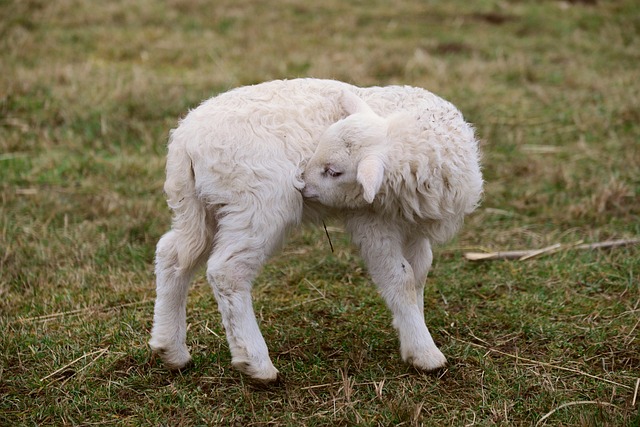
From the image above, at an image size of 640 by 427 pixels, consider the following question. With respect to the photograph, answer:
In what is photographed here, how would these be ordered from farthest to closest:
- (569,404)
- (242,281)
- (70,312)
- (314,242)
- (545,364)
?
(314,242) → (70,312) → (545,364) → (242,281) → (569,404)

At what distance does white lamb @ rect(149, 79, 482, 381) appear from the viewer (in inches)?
142

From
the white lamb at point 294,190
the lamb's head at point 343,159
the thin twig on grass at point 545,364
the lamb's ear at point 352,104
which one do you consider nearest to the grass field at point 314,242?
the thin twig on grass at point 545,364

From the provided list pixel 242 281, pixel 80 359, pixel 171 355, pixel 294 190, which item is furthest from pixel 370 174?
pixel 80 359

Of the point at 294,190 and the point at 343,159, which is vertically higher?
the point at 343,159

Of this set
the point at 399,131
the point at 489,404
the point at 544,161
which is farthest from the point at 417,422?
the point at 544,161

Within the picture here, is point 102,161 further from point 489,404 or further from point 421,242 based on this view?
point 489,404

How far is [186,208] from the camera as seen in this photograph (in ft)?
12.5

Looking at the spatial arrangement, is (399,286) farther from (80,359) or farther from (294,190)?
(80,359)

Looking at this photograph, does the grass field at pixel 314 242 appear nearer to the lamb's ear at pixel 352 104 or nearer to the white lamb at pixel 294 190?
the white lamb at pixel 294 190

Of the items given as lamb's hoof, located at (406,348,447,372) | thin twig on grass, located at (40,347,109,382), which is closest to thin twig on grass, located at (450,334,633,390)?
lamb's hoof, located at (406,348,447,372)

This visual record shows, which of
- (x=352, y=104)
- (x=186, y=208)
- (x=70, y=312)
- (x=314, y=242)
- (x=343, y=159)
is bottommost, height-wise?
(x=314, y=242)

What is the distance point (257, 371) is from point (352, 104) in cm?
132

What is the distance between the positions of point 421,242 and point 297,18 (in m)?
7.50

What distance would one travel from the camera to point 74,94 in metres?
7.71
